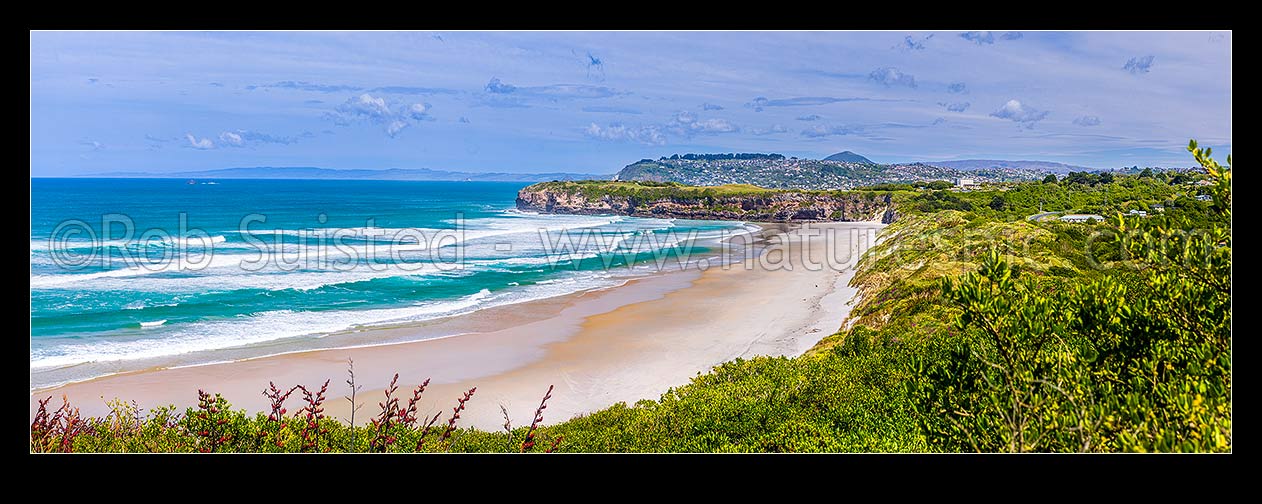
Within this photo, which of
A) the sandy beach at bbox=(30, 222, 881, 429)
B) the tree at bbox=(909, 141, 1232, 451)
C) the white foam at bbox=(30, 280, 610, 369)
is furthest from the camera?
the white foam at bbox=(30, 280, 610, 369)

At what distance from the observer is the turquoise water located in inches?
753

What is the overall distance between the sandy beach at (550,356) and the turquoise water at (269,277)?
1647mm

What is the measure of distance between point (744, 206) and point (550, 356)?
66.8 meters

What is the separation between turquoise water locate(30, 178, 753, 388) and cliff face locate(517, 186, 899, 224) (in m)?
18.1

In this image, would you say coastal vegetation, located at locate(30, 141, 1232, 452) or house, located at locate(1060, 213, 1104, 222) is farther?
house, located at locate(1060, 213, 1104, 222)

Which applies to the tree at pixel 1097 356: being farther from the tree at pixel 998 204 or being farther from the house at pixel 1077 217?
the tree at pixel 998 204

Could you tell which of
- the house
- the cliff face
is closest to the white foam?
the house

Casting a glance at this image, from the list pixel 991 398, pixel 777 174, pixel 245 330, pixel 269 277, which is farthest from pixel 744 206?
pixel 777 174

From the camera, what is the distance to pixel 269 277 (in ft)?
98.7

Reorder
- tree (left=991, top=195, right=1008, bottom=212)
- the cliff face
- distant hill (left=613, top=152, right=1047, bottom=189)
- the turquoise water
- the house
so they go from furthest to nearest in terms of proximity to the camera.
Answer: distant hill (left=613, top=152, right=1047, bottom=189) < the cliff face < tree (left=991, top=195, right=1008, bottom=212) < the house < the turquoise water

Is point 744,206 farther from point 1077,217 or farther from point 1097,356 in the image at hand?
point 1097,356

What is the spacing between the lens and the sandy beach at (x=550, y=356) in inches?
573

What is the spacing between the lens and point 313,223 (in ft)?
222

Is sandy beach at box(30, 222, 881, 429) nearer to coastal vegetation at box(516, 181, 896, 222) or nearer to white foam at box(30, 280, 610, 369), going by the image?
white foam at box(30, 280, 610, 369)
